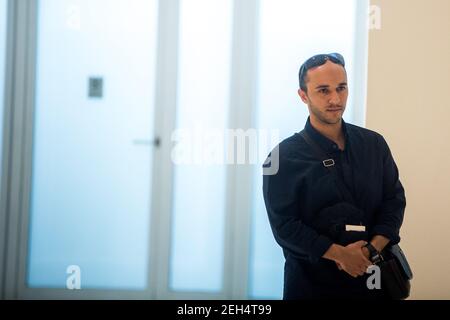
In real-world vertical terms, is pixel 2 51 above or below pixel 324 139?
above

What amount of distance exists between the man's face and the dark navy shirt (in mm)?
59

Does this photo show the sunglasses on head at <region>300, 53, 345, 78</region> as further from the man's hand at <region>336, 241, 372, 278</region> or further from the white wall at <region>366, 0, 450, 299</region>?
the man's hand at <region>336, 241, 372, 278</region>

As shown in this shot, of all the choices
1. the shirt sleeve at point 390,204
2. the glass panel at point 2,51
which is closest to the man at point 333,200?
the shirt sleeve at point 390,204

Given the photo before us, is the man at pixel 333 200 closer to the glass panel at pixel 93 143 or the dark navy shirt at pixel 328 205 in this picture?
the dark navy shirt at pixel 328 205

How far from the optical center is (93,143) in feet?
5.09

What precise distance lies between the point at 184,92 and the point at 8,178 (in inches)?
35.8

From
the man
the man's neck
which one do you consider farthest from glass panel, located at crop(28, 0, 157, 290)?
the man's neck

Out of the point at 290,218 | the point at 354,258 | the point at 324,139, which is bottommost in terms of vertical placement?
the point at 354,258

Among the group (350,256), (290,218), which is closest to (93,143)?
(290,218)

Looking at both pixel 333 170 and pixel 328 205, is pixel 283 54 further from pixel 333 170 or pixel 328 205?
pixel 328 205

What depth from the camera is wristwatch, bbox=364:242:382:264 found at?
1.25m

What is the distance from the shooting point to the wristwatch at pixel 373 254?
4.11 feet

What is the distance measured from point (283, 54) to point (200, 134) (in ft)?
1.66

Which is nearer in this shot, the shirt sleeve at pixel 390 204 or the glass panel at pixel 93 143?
the shirt sleeve at pixel 390 204
